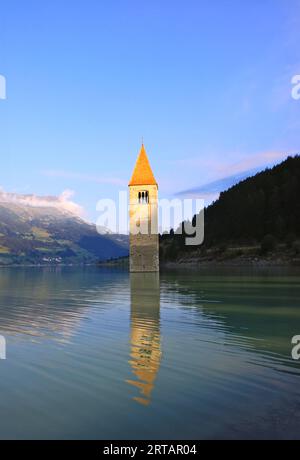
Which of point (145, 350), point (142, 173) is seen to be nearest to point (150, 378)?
point (145, 350)

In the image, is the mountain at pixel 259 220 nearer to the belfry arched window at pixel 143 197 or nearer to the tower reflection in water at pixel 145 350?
the belfry arched window at pixel 143 197

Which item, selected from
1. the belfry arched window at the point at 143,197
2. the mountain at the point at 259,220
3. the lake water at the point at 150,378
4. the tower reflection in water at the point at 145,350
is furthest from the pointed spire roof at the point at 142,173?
the lake water at the point at 150,378

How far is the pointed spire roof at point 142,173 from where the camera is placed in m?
98.9

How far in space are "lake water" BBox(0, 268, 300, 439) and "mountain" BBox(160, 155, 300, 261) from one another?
12164cm

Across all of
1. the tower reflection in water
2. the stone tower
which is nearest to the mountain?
the stone tower

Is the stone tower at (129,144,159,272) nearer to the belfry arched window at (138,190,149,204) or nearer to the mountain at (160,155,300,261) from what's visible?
the belfry arched window at (138,190,149,204)

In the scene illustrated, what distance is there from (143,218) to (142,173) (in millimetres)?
11036

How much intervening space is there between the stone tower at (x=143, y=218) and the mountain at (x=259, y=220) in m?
53.9

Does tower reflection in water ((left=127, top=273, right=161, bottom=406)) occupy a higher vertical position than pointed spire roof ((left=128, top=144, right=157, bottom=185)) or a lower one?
lower

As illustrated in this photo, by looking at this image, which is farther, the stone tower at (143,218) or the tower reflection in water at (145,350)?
the stone tower at (143,218)

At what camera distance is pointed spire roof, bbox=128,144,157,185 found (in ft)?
325

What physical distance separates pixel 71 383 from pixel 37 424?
2.81 metres
